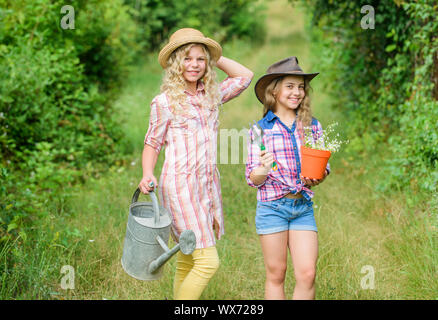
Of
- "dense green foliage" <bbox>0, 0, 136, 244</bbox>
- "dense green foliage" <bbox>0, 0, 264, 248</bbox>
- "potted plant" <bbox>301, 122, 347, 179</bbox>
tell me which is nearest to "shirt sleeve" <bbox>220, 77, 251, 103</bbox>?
"potted plant" <bbox>301, 122, 347, 179</bbox>

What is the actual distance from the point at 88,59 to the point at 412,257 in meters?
4.88

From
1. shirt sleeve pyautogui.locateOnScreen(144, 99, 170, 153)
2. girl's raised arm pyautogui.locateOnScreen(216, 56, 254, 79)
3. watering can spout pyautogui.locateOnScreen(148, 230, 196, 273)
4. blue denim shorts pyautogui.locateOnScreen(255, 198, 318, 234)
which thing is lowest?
watering can spout pyautogui.locateOnScreen(148, 230, 196, 273)

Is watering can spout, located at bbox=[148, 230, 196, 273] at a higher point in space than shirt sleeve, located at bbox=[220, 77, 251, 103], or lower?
lower

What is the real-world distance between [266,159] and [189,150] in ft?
Result: 1.30

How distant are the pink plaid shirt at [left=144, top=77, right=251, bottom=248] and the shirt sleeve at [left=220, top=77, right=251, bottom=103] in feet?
0.61

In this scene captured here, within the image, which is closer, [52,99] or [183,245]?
[183,245]

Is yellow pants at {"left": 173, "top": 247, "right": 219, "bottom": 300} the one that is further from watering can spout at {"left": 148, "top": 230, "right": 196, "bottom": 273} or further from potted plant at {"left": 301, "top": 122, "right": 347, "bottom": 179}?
potted plant at {"left": 301, "top": 122, "right": 347, "bottom": 179}

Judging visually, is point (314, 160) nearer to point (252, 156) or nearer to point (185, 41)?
point (252, 156)

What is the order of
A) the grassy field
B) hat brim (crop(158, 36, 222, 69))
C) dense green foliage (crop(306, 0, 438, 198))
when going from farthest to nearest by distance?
dense green foliage (crop(306, 0, 438, 198)) → the grassy field → hat brim (crop(158, 36, 222, 69))

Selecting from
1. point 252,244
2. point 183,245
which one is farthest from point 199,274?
point 252,244

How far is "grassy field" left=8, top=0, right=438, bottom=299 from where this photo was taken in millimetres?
3258

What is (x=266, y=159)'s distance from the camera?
103 inches

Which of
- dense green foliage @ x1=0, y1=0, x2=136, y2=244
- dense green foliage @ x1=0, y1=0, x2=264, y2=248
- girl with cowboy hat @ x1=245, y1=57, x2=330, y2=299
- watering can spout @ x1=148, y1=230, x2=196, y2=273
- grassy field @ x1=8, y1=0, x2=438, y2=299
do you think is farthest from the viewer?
dense green foliage @ x1=0, y1=0, x2=136, y2=244
